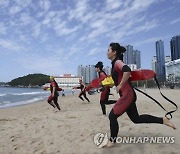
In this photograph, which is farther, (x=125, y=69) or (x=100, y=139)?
(x=100, y=139)

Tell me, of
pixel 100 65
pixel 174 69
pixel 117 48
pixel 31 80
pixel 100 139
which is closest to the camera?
pixel 117 48

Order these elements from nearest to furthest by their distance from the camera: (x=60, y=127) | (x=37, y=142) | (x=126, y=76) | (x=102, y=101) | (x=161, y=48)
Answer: (x=126, y=76) → (x=37, y=142) → (x=60, y=127) → (x=102, y=101) → (x=161, y=48)

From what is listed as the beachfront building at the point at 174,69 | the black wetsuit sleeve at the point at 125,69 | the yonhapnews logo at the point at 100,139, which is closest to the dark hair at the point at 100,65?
the yonhapnews logo at the point at 100,139

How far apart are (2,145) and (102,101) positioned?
4154 mm

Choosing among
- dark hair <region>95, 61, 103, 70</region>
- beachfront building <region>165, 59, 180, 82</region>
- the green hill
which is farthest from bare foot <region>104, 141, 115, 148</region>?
the green hill

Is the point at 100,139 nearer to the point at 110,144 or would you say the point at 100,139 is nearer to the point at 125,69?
the point at 110,144

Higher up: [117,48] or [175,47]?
[175,47]

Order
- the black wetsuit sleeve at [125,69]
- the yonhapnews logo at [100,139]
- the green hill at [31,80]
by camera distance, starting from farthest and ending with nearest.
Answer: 1. the green hill at [31,80]
2. the yonhapnews logo at [100,139]
3. the black wetsuit sleeve at [125,69]

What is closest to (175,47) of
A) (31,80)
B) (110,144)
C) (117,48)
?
(31,80)

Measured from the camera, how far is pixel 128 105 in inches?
174

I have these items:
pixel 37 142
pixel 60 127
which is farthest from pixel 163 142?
pixel 60 127

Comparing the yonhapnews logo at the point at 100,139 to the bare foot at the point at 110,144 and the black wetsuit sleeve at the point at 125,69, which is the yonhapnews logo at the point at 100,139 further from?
the black wetsuit sleeve at the point at 125,69

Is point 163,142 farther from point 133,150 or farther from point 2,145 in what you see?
point 2,145

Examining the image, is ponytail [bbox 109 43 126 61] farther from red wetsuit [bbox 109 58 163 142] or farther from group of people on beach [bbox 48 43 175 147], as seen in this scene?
red wetsuit [bbox 109 58 163 142]
